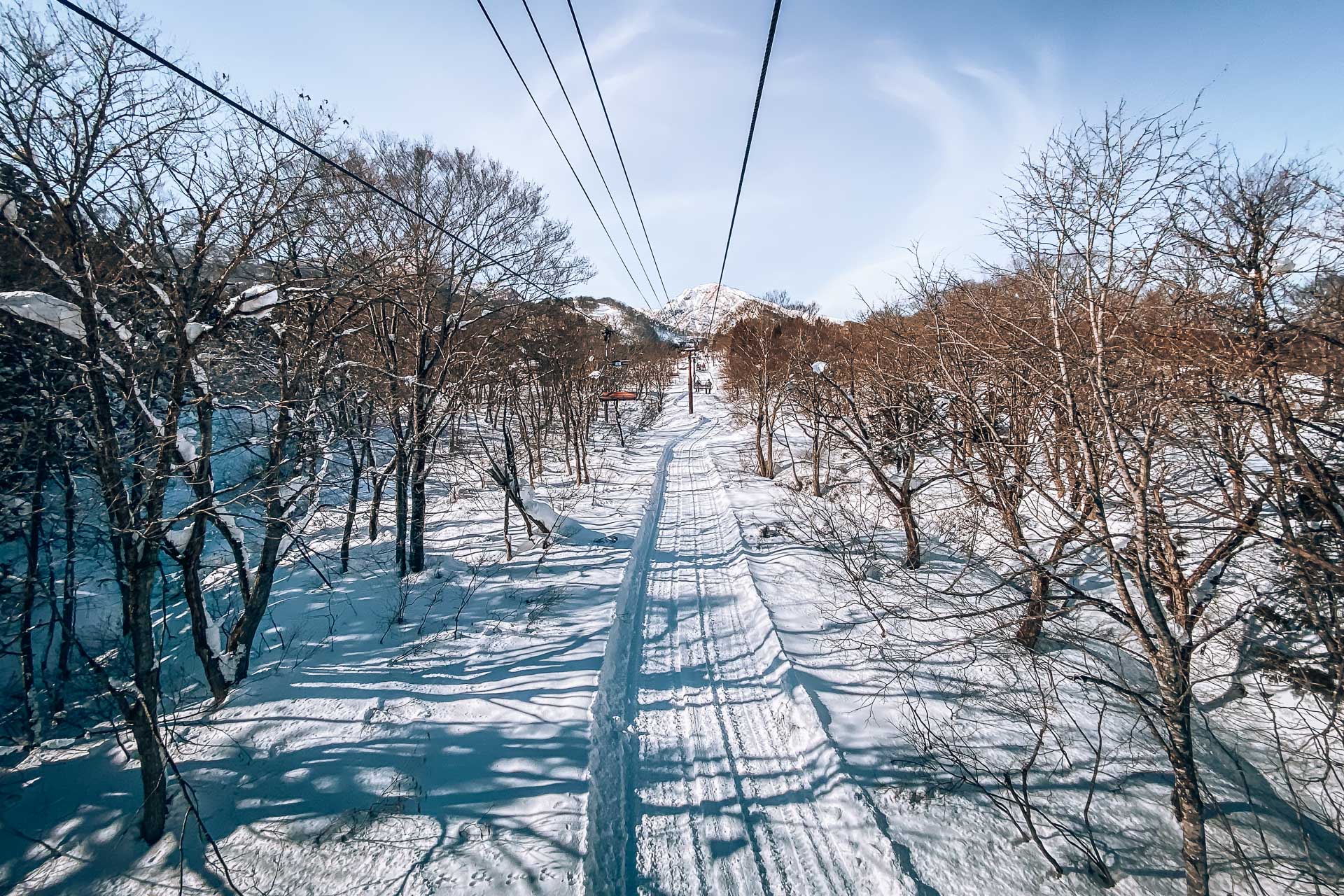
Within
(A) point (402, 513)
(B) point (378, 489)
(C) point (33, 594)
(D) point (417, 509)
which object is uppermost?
(B) point (378, 489)

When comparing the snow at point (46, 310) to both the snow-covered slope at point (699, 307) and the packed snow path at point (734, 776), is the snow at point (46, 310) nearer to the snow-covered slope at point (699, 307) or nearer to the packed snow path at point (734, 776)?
the packed snow path at point (734, 776)

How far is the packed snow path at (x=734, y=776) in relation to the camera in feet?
11.6

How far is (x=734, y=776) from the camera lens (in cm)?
438

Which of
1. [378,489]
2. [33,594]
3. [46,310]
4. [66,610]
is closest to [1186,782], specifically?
[46,310]

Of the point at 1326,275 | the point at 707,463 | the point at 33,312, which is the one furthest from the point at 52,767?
the point at 707,463

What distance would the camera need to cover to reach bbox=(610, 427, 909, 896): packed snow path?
352 centimetres

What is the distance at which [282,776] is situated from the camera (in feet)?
14.8

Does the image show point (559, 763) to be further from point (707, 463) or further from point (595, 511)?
point (707, 463)

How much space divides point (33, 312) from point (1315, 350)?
348 inches

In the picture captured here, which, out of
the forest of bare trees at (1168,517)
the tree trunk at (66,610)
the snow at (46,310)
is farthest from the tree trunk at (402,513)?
the forest of bare trees at (1168,517)

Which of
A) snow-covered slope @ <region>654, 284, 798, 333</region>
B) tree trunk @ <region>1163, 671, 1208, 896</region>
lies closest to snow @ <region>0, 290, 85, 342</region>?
tree trunk @ <region>1163, 671, 1208, 896</region>

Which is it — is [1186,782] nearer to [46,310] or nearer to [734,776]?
[734,776]

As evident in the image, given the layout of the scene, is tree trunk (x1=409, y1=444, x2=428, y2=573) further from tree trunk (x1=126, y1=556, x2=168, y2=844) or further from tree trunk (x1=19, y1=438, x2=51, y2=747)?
tree trunk (x1=126, y1=556, x2=168, y2=844)

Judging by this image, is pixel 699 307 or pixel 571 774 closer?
pixel 571 774
